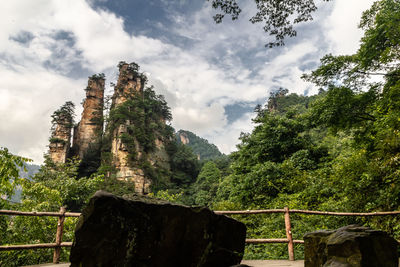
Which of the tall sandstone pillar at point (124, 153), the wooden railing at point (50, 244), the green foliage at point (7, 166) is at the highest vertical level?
the tall sandstone pillar at point (124, 153)

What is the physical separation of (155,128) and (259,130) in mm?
22584

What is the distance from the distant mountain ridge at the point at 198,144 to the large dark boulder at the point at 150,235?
3031 inches

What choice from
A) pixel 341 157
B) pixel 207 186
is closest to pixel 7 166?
pixel 341 157

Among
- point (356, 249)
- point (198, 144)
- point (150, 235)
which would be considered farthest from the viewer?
point (198, 144)

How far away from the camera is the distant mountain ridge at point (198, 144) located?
270 ft

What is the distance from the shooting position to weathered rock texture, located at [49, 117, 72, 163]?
30.4 metres

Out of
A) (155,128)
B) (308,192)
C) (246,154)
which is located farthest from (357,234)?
(155,128)

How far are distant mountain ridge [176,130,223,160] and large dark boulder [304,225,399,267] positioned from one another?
77156 mm

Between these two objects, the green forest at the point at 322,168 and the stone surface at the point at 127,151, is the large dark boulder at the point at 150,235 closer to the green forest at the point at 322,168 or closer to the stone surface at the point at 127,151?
the green forest at the point at 322,168

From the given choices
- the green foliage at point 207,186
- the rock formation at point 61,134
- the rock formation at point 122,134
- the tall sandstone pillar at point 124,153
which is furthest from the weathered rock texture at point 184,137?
the rock formation at point 61,134

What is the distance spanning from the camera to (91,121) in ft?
115

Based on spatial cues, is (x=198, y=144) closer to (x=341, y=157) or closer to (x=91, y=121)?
(x=91, y=121)

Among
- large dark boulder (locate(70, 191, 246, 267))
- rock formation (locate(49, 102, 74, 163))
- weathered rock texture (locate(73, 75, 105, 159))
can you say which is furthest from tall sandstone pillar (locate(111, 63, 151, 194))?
large dark boulder (locate(70, 191, 246, 267))

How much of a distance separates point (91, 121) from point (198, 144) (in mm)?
53972
